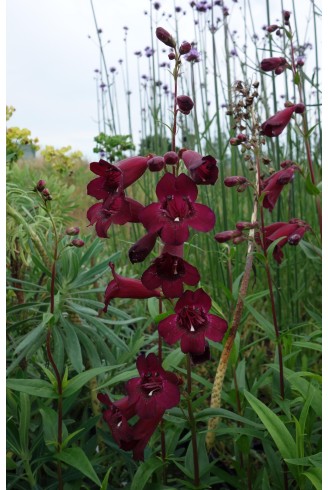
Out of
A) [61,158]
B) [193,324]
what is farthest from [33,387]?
[61,158]

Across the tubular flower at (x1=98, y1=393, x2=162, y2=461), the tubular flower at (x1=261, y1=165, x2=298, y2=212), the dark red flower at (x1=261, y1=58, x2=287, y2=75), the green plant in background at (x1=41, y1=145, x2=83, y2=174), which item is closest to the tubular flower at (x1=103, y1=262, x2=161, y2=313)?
the tubular flower at (x1=98, y1=393, x2=162, y2=461)

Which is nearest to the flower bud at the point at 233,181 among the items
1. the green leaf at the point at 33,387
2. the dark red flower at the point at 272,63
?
the dark red flower at the point at 272,63

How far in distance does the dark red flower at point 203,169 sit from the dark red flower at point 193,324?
6.9 inches

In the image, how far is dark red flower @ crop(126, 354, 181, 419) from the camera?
0.89 meters

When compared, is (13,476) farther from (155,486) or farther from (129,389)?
(129,389)

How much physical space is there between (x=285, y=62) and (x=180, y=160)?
1.38 feet

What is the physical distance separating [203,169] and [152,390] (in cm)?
36

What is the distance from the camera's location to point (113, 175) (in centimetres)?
91

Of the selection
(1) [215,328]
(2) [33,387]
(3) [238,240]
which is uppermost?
(3) [238,240]

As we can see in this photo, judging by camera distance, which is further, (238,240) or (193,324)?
(238,240)

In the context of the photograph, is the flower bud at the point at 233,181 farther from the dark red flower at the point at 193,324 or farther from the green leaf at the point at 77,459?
the green leaf at the point at 77,459

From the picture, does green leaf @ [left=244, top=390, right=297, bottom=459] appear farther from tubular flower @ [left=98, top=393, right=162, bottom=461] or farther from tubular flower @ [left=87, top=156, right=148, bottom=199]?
tubular flower @ [left=87, top=156, right=148, bottom=199]

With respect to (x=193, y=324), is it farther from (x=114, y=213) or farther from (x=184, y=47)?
(x=184, y=47)

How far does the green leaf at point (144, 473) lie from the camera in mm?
989
